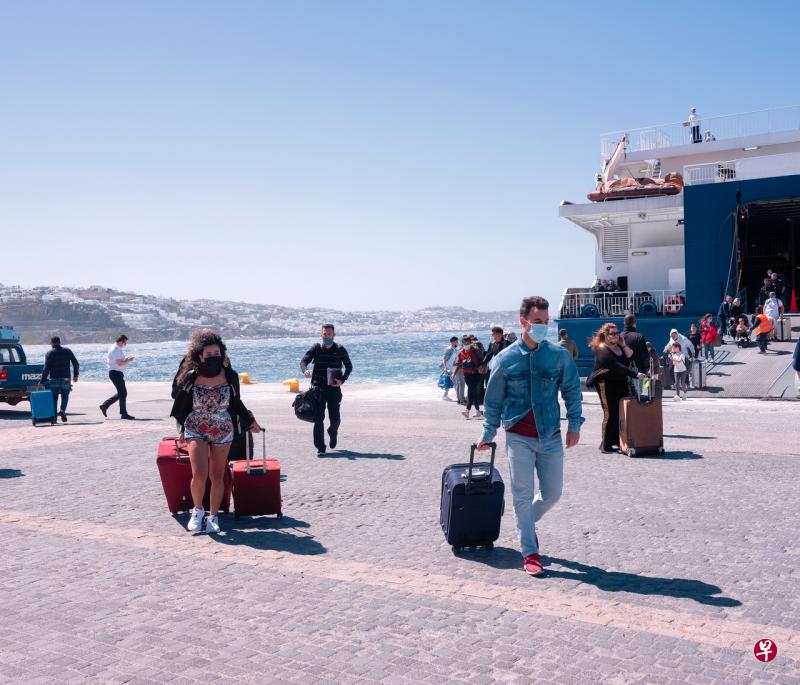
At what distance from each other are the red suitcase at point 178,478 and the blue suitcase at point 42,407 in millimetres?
9634

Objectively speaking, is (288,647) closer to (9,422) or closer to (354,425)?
(354,425)

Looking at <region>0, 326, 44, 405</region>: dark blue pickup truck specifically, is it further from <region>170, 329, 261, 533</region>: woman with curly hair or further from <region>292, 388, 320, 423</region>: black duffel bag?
<region>170, 329, 261, 533</region>: woman with curly hair

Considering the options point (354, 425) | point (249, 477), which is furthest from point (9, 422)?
point (249, 477)

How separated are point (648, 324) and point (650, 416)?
1495 centimetres

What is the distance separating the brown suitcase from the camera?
1012 centimetres

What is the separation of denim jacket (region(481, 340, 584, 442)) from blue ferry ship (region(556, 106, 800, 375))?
64.2ft

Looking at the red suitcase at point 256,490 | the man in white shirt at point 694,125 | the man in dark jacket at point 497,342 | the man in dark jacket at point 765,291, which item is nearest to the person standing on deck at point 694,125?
the man in white shirt at point 694,125

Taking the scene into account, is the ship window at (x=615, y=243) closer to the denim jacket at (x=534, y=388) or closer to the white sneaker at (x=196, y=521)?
the denim jacket at (x=534, y=388)

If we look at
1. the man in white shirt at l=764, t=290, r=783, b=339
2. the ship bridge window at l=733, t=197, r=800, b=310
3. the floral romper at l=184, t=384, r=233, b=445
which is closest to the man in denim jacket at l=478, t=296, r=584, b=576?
the floral romper at l=184, t=384, r=233, b=445

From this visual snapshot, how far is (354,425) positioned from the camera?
14672mm

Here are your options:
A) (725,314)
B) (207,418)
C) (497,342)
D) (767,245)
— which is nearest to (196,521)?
(207,418)

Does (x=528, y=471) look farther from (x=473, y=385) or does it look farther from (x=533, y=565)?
(x=473, y=385)

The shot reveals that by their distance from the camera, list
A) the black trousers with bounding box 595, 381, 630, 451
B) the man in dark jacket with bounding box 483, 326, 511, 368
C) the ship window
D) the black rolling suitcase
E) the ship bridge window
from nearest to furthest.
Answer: the black rolling suitcase < the black trousers with bounding box 595, 381, 630, 451 < the man in dark jacket with bounding box 483, 326, 511, 368 < the ship bridge window < the ship window

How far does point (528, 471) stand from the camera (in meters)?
5.48
